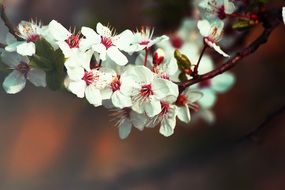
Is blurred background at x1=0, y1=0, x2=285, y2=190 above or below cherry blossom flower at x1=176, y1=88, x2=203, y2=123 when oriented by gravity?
above

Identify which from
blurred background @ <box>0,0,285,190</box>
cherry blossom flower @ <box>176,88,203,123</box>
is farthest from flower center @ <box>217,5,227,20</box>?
blurred background @ <box>0,0,285,190</box>

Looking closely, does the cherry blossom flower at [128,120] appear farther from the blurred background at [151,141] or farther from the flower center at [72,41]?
the blurred background at [151,141]

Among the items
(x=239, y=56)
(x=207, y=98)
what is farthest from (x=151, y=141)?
(x=239, y=56)

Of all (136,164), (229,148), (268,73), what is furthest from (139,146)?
(268,73)

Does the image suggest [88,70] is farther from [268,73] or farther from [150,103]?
[268,73]

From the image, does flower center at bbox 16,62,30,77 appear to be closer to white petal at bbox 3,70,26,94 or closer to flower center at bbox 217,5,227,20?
white petal at bbox 3,70,26,94

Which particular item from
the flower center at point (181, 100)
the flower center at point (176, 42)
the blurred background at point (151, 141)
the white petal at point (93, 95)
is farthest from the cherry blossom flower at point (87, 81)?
the blurred background at point (151, 141)

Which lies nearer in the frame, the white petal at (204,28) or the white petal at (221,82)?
the white petal at (204,28)
